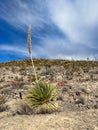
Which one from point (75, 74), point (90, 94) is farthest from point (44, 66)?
point (90, 94)

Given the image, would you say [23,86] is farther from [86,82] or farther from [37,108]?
[37,108]

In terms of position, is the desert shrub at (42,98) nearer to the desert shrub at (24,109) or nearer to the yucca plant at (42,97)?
the yucca plant at (42,97)

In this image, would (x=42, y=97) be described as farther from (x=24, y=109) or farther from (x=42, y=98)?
(x=24, y=109)

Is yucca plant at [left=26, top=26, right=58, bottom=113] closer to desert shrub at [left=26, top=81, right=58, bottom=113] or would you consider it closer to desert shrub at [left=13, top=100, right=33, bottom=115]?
desert shrub at [left=26, top=81, right=58, bottom=113]

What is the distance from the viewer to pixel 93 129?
31.2 feet

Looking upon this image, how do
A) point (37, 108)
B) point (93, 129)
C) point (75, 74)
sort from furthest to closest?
point (75, 74) < point (37, 108) < point (93, 129)

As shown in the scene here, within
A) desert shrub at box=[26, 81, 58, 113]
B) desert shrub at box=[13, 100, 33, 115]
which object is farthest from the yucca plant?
desert shrub at box=[13, 100, 33, 115]

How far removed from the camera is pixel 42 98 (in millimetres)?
12484

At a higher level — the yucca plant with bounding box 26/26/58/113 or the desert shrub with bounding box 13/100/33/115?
the yucca plant with bounding box 26/26/58/113

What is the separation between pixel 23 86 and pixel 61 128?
41.7ft

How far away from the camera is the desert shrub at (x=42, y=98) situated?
1214 centimetres

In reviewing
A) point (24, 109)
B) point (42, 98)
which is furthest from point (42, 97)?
point (24, 109)

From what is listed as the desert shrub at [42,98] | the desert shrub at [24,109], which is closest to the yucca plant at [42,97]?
the desert shrub at [42,98]

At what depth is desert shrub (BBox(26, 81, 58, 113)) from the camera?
12139mm
